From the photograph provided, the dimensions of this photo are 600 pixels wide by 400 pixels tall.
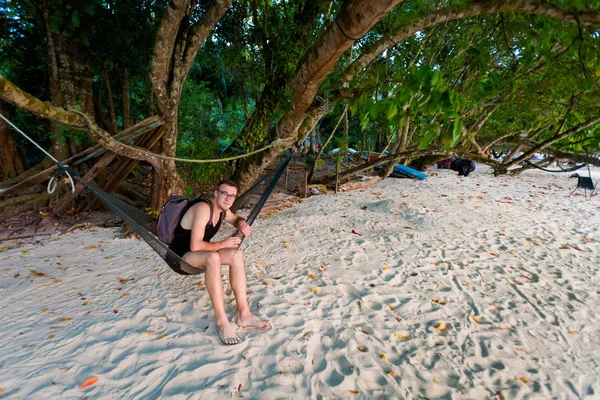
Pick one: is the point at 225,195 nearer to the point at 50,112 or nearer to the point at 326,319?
the point at 326,319

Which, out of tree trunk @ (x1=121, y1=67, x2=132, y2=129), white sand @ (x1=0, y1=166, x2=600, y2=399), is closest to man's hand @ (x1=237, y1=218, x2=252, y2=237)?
white sand @ (x1=0, y1=166, x2=600, y2=399)

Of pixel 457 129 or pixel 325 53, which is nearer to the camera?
pixel 457 129

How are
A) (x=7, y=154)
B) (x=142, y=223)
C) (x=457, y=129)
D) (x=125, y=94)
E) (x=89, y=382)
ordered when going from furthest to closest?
(x=125, y=94) < (x=7, y=154) < (x=142, y=223) < (x=89, y=382) < (x=457, y=129)

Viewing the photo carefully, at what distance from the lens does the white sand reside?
4.26ft

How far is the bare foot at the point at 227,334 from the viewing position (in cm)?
150

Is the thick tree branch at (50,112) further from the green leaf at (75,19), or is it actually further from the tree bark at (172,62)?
the green leaf at (75,19)

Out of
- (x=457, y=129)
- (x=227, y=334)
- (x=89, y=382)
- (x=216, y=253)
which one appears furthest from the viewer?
(x=216, y=253)

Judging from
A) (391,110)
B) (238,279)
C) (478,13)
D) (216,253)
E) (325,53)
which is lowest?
(238,279)

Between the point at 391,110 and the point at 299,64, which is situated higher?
the point at 299,64

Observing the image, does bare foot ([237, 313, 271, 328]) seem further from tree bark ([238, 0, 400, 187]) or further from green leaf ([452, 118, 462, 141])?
tree bark ([238, 0, 400, 187])

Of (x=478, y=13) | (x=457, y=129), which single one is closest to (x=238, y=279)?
(x=457, y=129)

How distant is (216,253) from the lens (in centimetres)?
163

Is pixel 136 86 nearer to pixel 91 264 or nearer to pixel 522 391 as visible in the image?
pixel 91 264

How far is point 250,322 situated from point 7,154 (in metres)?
4.46
